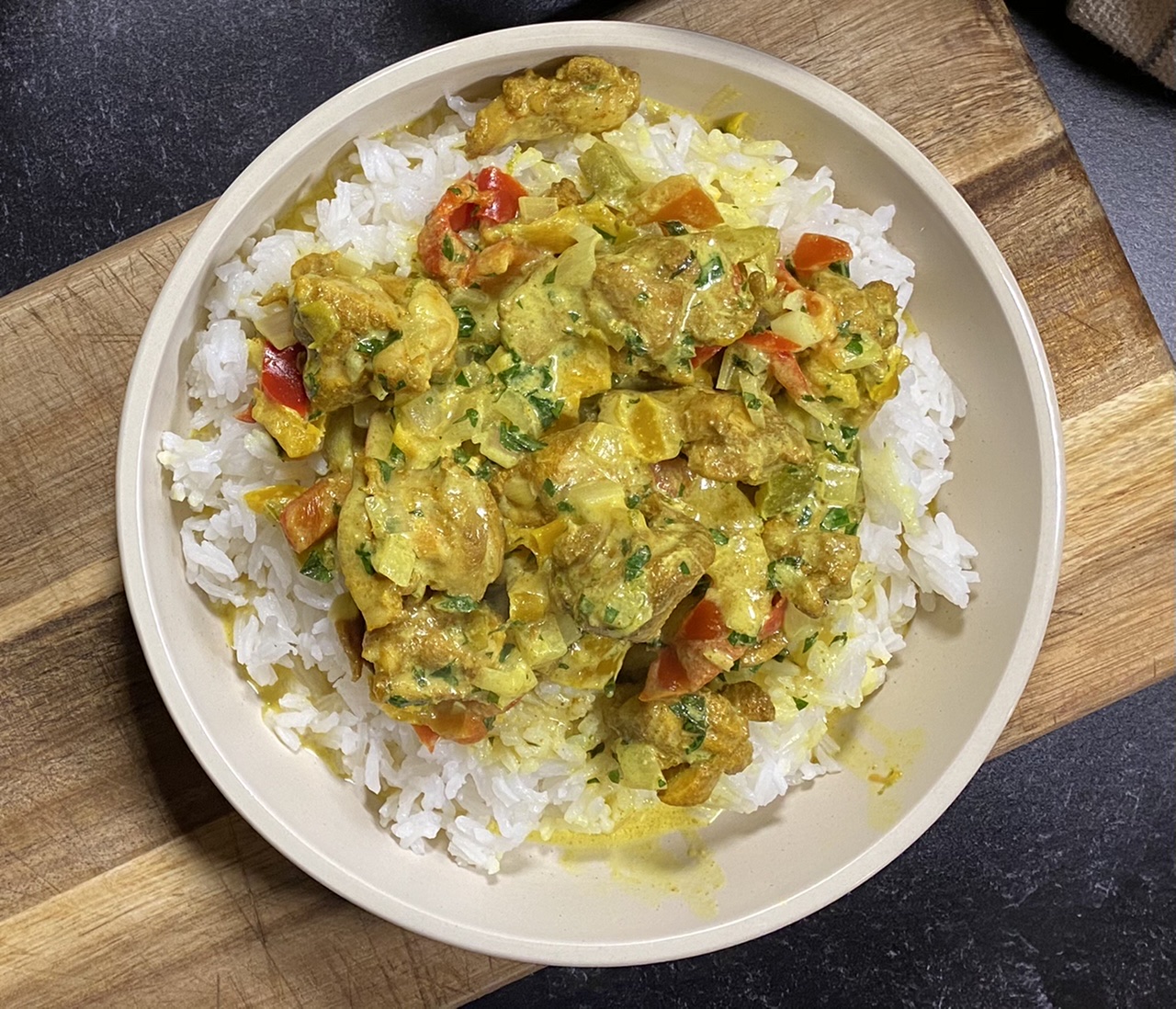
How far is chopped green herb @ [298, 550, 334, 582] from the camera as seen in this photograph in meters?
2.76

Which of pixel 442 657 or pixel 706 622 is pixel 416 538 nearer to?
pixel 442 657

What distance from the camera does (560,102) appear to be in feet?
9.39

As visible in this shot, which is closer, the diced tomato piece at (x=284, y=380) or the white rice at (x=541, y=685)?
the diced tomato piece at (x=284, y=380)

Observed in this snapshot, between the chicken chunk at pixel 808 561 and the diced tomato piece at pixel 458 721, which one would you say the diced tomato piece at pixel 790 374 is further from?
the diced tomato piece at pixel 458 721

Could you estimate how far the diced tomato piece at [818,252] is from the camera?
2.98 meters

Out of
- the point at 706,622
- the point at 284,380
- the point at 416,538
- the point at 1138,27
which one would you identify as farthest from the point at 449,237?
the point at 1138,27

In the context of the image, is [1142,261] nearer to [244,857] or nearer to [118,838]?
[244,857]

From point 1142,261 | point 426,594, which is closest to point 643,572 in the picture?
point 426,594

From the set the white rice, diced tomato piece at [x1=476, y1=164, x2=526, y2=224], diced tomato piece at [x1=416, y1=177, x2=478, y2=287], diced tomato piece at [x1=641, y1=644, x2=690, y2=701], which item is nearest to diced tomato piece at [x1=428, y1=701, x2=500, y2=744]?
the white rice

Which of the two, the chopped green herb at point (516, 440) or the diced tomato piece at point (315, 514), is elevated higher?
the chopped green herb at point (516, 440)

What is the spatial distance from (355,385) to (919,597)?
1775mm

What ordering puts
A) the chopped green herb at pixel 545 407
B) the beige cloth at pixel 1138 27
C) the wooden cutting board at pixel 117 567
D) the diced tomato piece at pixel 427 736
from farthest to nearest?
1. the beige cloth at pixel 1138 27
2. the wooden cutting board at pixel 117 567
3. the diced tomato piece at pixel 427 736
4. the chopped green herb at pixel 545 407

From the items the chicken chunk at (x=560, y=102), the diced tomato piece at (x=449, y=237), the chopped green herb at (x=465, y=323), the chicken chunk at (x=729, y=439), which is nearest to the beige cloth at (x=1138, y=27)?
the chicken chunk at (x=560, y=102)

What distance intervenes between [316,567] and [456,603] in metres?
0.43
